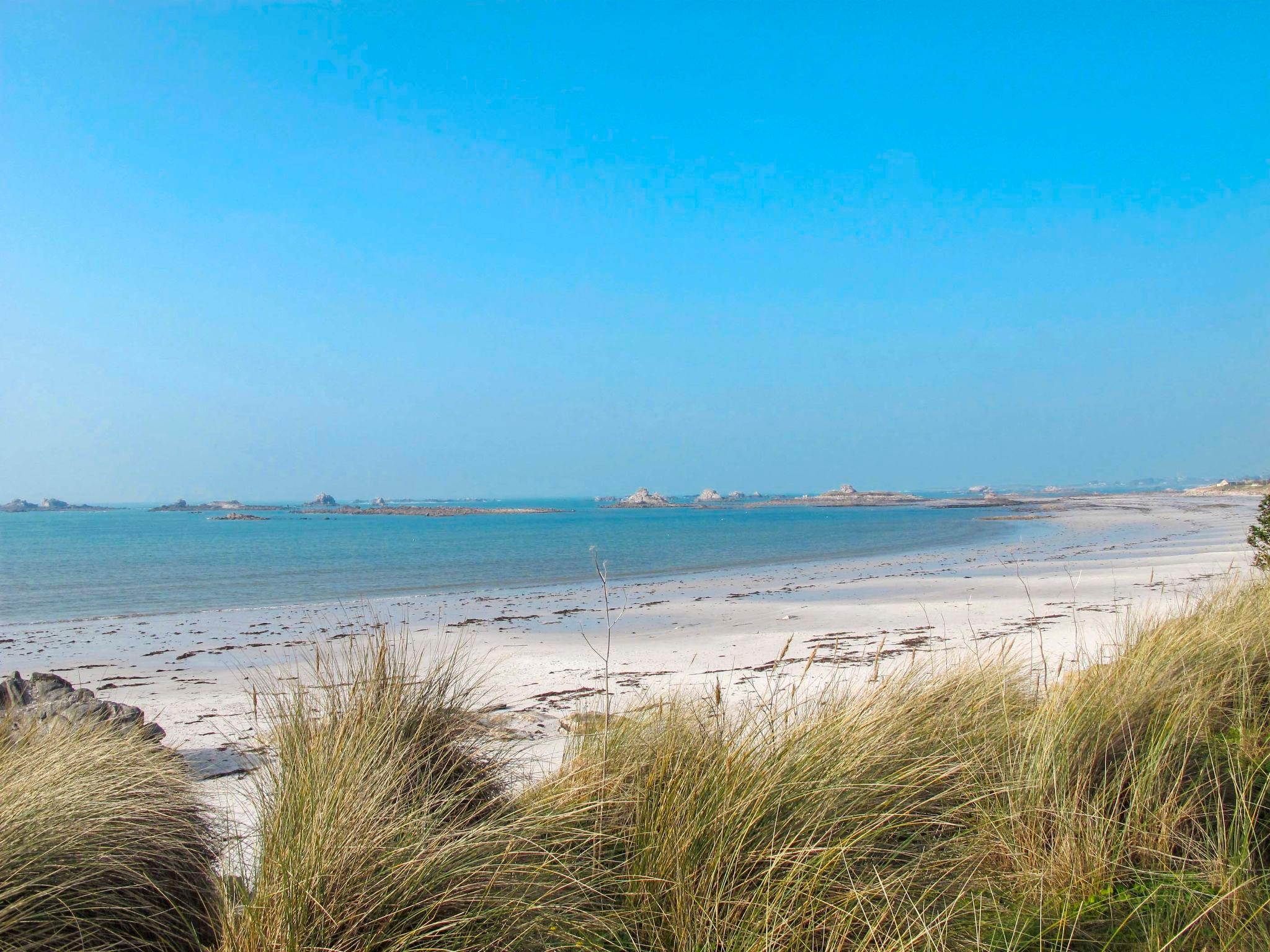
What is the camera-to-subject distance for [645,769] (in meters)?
3.32

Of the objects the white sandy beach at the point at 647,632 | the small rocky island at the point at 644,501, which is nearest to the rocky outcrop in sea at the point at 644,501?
the small rocky island at the point at 644,501

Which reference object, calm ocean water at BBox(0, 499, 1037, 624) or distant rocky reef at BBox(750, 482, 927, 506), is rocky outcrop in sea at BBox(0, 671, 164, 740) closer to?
calm ocean water at BBox(0, 499, 1037, 624)

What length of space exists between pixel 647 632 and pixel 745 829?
43.4 ft

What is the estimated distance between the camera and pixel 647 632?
15.7 m

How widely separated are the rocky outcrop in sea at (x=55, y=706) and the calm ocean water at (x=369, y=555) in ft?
60.0

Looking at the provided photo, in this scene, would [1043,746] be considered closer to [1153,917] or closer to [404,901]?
[1153,917]

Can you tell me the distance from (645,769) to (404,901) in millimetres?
1252

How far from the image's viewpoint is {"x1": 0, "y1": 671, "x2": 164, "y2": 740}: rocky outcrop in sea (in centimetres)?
513

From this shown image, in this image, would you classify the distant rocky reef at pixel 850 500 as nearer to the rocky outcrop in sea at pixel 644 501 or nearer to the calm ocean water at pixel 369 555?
the rocky outcrop in sea at pixel 644 501

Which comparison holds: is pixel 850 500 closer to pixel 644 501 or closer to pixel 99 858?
pixel 644 501

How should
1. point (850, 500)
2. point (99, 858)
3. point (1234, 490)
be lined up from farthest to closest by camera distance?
point (850, 500)
point (1234, 490)
point (99, 858)

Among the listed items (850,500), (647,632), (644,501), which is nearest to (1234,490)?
(850,500)

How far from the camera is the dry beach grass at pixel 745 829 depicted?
2324 millimetres

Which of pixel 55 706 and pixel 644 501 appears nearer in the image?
pixel 55 706
